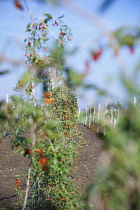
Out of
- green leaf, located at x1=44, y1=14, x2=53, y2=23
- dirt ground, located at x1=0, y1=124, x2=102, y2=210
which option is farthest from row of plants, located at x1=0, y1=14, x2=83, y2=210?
dirt ground, located at x1=0, y1=124, x2=102, y2=210

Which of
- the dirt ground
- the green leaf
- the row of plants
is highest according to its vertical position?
the green leaf

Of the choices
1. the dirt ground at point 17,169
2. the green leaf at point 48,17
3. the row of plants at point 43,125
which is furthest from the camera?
the dirt ground at point 17,169

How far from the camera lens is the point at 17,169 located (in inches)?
216

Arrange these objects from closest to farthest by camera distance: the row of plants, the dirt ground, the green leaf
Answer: the row of plants → the green leaf → the dirt ground

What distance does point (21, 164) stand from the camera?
19.0 feet

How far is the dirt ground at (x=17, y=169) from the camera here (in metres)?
3.97

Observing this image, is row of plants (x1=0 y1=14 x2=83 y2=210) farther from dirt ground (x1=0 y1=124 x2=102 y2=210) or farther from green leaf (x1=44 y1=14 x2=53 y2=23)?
dirt ground (x1=0 y1=124 x2=102 y2=210)

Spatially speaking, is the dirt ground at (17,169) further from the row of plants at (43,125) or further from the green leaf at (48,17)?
the green leaf at (48,17)

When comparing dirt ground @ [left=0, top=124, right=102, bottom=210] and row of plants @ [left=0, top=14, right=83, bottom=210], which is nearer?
row of plants @ [left=0, top=14, right=83, bottom=210]

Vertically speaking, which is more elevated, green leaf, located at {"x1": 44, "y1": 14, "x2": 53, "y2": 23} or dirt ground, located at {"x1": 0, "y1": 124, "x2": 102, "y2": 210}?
green leaf, located at {"x1": 44, "y1": 14, "x2": 53, "y2": 23}

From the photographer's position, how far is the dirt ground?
3.97m

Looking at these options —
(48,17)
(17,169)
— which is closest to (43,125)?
(48,17)

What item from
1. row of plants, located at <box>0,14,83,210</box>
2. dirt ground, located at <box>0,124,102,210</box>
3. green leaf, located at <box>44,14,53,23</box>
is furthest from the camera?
dirt ground, located at <box>0,124,102,210</box>

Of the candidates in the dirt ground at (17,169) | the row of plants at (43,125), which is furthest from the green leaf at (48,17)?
the dirt ground at (17,169)
